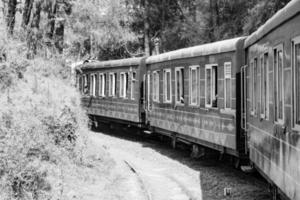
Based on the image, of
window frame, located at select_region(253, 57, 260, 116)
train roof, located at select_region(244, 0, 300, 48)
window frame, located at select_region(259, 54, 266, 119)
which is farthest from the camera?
window frame, located at select_region(253, 57, 260, 116)

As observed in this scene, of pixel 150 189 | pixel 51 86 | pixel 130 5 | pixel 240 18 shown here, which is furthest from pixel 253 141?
pixel 130 5

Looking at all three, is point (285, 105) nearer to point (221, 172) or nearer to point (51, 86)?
point (221, 172)

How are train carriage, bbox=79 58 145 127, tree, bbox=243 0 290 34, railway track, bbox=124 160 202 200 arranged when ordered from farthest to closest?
tree, bbox=243 0 290 34 < train carriage, bbox=79 58 145 127 < railway track, bbox=124 160 202 200

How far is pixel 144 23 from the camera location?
148 ft

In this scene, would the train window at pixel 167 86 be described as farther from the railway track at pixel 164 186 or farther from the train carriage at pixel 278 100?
the train carriage at pixel 278 100

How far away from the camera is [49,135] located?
1349 cm

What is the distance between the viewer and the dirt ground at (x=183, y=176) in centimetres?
1240

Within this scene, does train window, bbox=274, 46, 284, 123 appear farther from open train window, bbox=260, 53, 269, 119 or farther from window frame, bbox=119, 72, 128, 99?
window frame, bbox=119, 72, 128, 99

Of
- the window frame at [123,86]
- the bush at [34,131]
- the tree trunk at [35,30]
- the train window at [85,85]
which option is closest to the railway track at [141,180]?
the bush at [34,131]

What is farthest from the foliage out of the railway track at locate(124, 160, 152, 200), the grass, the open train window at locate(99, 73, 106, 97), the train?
the railway track at locate(124, 160, 152, 200)

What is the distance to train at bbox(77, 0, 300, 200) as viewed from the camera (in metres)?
7.48

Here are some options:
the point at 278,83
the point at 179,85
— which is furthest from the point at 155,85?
the point at 278,83

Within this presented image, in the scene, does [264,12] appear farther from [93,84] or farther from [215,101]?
[215,101]

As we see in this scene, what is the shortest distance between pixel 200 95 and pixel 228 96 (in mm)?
2255
